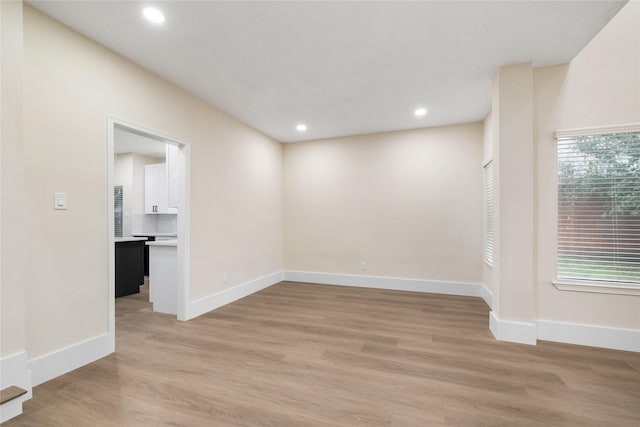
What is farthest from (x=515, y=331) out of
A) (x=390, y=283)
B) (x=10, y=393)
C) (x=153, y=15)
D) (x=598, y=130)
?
(x=153, y=15)

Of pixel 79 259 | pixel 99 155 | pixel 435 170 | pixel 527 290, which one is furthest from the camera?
pixel 435 170

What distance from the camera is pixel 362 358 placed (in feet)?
8.21

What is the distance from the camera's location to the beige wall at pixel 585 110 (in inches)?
104

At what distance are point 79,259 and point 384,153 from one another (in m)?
4.42

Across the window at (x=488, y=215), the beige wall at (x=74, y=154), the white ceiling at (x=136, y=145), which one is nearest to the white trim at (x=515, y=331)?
the window at (x=488, y=215)

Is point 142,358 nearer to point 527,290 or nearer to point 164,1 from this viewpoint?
point 164,1

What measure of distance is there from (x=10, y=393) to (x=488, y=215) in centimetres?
516

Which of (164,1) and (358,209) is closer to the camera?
(164,1)

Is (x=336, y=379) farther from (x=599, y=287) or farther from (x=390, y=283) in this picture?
(x=390, y=283)

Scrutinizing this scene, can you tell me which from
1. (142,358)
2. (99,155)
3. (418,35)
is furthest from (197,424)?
(418,35)

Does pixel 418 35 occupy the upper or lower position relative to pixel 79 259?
upper

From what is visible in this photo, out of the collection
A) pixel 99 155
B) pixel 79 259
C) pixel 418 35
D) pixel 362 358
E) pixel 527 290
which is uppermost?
pixel 418 35

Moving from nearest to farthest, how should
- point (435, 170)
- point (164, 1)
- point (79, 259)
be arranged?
point (164, 1) → point (79, 259) → point (435, 170)

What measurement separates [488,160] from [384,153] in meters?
1.68
